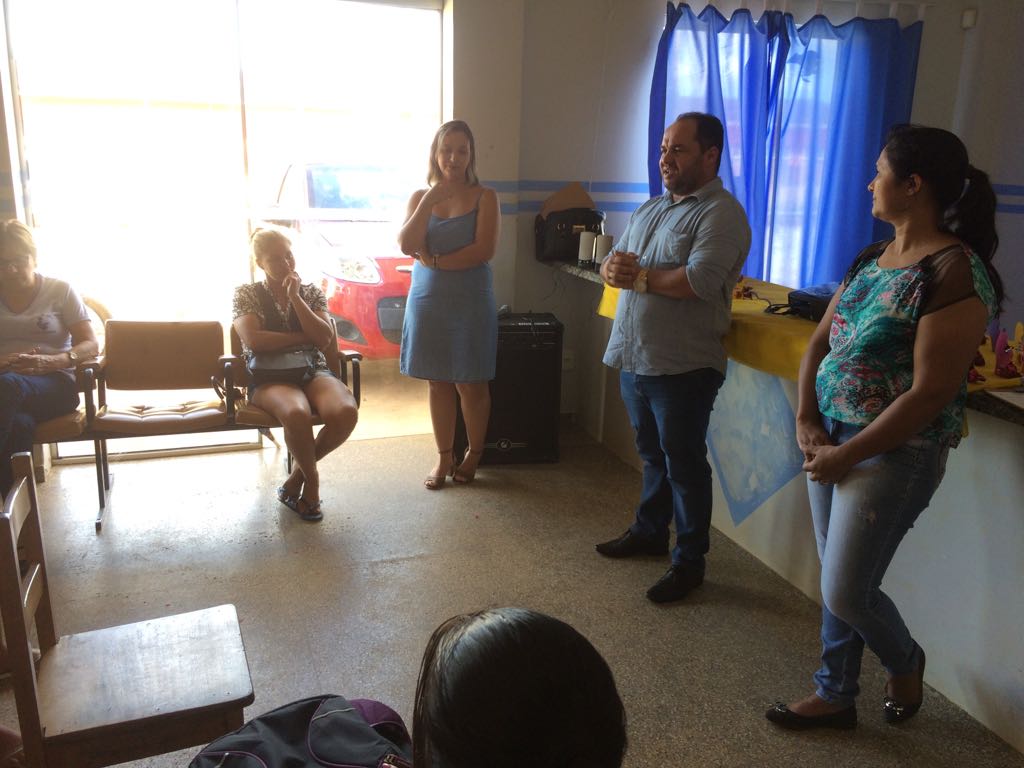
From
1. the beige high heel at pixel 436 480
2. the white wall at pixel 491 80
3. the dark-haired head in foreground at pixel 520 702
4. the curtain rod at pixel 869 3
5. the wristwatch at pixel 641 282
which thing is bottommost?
the beige high heel at pixel 436 480

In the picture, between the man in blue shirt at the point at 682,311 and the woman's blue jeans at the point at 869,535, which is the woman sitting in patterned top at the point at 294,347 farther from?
the woman's blue jeans at the point at 869,535

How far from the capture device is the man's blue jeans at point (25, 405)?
287 centimetres

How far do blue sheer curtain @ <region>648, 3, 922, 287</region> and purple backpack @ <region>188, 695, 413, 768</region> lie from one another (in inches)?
136

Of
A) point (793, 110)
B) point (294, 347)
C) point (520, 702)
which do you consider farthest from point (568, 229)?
point (520, 702)

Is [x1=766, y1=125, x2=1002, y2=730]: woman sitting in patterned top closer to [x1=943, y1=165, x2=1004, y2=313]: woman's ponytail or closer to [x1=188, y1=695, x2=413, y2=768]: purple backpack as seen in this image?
[x1=943, y1=165, x2=1004, y2=313]: woman's ponytail

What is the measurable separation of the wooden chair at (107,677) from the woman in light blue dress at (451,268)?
6.24 feet

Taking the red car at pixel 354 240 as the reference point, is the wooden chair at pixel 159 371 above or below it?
below

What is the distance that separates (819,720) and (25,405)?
2.76m

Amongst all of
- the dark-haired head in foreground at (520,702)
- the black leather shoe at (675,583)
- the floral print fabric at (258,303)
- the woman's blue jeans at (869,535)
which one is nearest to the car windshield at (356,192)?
the floral print fabric at (258,303)

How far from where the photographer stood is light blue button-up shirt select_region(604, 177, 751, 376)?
2.37 metres

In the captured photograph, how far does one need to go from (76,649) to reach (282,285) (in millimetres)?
1991

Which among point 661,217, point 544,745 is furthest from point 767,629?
point 544,745

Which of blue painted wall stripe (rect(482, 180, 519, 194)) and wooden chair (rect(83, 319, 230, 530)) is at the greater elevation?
blue painted wall stripe (rect(482, 180, 519, 194))

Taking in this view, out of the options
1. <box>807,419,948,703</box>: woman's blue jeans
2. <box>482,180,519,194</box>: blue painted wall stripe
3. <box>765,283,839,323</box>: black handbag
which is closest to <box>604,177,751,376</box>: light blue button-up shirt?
<box>765,283,839,323</box>: black handbag
